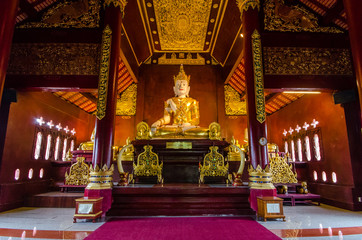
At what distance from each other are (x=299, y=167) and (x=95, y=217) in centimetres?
614

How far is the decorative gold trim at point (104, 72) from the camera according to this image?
4.40 meters

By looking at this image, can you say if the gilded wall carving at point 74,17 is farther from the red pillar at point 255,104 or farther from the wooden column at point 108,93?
the red pillar at point 255,104

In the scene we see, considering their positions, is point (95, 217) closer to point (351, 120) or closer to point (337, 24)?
point (351, 120)

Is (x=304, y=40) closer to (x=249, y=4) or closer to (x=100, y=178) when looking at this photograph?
(x=249, y=4)

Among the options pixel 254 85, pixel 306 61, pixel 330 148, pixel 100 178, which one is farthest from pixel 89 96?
pixel 330 148

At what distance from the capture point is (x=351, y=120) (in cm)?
518

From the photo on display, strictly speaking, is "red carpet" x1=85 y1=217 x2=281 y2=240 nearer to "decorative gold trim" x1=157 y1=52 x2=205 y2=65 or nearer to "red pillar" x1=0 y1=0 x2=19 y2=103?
"red pillar" x1=0 y1=0 x2=19 y2=103

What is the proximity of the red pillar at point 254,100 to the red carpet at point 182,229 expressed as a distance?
1.22 meters

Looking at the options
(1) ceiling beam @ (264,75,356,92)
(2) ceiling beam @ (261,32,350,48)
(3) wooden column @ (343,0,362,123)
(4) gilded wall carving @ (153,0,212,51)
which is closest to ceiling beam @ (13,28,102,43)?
(4) gilded wall carving @ (153,0,212,51)

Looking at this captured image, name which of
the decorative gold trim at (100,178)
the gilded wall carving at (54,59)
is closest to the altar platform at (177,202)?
the decorative gold trim at (100,178)

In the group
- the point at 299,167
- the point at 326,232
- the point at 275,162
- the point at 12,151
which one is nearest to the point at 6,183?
the point at 12,151

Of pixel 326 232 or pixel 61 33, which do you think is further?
pixel 61 33

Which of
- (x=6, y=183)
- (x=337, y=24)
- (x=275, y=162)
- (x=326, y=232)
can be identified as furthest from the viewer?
(x=275, y=162)

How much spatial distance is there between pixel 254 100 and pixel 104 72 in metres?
3.12
